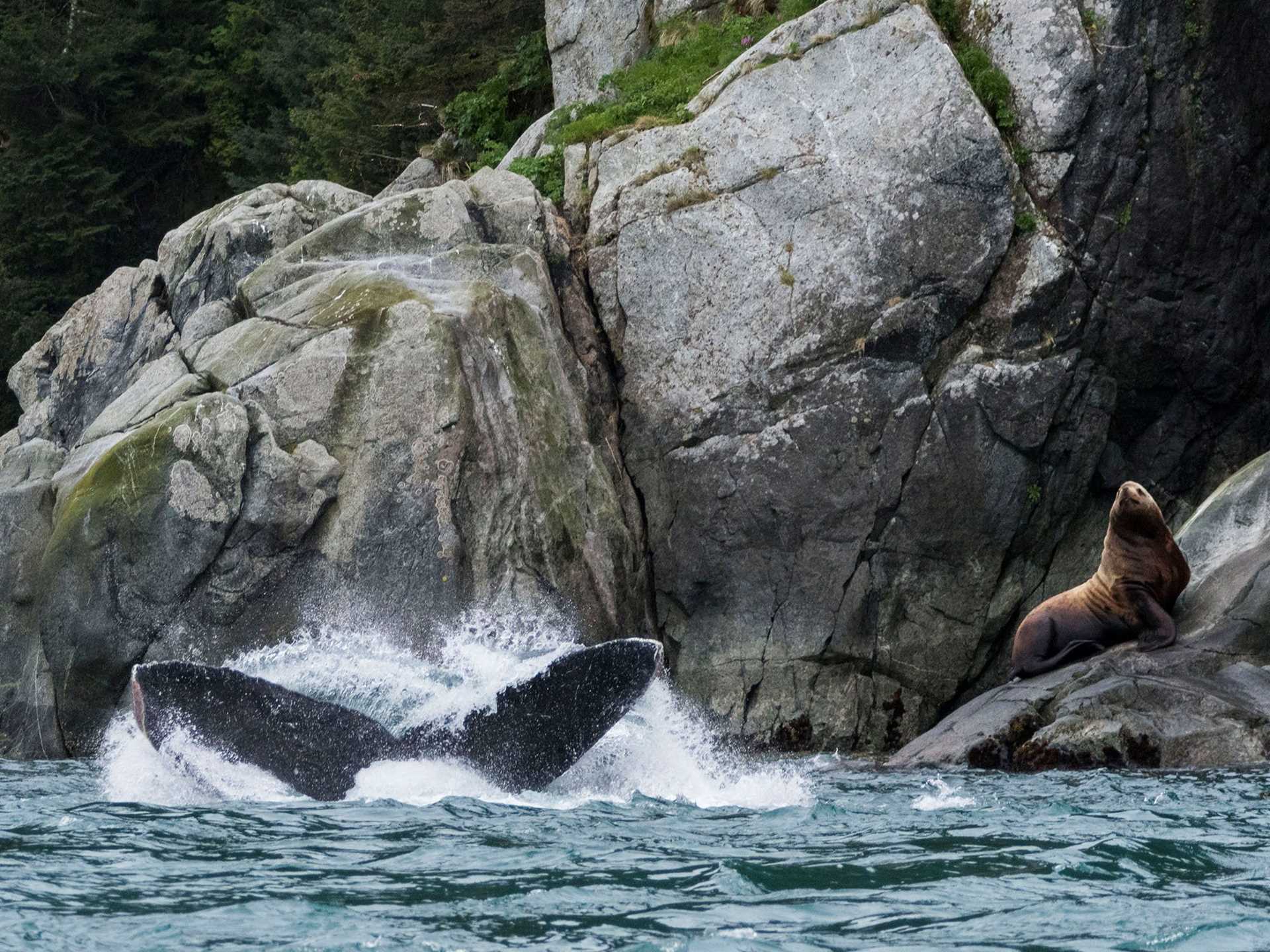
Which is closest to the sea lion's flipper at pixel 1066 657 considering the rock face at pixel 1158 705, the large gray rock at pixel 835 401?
the rock face at pixel 1158 705

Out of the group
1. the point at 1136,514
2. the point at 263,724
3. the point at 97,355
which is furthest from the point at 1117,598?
the point at 97,355

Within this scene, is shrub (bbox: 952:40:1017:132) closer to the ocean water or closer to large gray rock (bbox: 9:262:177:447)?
the ocean water

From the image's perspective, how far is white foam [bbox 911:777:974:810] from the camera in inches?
283

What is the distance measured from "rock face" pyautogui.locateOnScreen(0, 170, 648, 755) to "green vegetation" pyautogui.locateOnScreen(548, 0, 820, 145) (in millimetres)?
1971

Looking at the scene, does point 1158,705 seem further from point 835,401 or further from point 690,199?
point 690,199

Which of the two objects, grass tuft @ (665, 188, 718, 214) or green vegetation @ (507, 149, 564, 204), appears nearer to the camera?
grass tuft @ (665, 188, 718, 214)

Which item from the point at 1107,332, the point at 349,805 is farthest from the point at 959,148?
the point at 349,805

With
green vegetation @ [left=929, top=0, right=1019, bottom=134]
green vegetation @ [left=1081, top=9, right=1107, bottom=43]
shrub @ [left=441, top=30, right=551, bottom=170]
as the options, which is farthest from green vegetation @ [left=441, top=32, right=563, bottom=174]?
green vegetation @ [left=1081, top=9, right=1107, bottom=43]

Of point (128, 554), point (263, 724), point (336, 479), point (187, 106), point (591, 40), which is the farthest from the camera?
point (187, 106)

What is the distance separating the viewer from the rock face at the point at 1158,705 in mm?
8945

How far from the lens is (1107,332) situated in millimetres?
13211

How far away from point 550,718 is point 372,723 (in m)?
0.90

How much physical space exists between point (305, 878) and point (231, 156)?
81.6 ft

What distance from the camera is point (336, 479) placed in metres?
12.0
